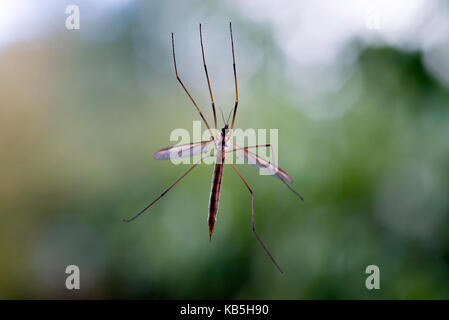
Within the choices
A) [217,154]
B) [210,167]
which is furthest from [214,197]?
[210,167]

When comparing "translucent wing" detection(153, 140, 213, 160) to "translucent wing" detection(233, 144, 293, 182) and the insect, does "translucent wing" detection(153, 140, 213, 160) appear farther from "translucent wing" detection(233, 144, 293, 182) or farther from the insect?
"translucent wing" detection(233, 144, 293, 182)

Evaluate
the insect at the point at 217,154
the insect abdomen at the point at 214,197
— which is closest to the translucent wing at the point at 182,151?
the insect at the point at 217,154

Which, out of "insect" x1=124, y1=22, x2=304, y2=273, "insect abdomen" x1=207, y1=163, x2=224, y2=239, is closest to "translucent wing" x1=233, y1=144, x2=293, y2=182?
"insect" x1=124, y1=22, x2=304, y2=273

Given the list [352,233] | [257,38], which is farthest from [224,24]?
[352,233]

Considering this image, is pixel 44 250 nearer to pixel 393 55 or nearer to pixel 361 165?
pixel 361 165

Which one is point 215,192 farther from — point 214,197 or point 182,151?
point 182,151

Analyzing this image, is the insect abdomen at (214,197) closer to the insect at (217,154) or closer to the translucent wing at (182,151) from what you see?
the insect at (217,154)
